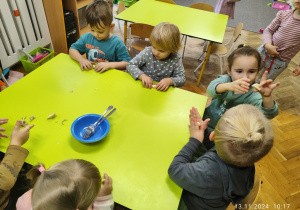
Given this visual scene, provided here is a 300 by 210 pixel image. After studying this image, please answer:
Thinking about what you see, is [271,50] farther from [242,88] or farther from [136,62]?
[136,62]

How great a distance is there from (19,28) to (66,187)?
2499 millimetres

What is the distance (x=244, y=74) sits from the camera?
129 centimetres

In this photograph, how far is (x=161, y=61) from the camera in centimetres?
154

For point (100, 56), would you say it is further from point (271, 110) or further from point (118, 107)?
point (271, 110)

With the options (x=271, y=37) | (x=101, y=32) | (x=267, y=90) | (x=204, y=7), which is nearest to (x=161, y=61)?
(x=101, y=32)

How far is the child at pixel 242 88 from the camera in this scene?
45.1 inches

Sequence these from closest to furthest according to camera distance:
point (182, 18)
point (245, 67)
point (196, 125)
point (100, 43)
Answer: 1. point (196, 125)
2. point (245, 67)
3. point (100, 43)
4. point (182, 18)

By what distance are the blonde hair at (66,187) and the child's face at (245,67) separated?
3.43 ft

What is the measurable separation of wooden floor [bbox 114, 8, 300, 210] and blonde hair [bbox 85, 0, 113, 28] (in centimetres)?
149

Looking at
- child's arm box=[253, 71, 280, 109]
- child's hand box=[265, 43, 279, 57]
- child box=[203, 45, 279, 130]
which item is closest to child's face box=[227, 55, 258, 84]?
child box=[203, 45, 279, 130]

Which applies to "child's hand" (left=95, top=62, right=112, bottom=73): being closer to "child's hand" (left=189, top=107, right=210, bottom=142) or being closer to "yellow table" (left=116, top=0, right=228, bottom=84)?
"child's hand" (left=189, top=107, right=210, bottom=142)

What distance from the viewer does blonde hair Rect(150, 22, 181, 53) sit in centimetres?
134

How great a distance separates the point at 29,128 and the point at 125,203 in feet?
1.78

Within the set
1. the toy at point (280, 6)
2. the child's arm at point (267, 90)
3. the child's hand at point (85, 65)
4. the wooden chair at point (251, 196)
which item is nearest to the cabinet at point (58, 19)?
the child's hand at point (85, 65)
